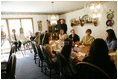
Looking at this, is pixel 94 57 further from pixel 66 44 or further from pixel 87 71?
pixel 66 44

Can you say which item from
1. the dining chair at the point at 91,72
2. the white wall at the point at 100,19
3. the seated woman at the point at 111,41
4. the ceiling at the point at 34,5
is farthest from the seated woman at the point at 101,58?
the ceiling at the point at 34,5

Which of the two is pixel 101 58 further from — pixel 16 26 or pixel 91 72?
pixel 16 26

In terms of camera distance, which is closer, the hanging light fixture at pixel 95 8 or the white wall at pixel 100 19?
the hanging light fixture at pixel 95 8

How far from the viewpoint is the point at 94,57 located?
120 cm

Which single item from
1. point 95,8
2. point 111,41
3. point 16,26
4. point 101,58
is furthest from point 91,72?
point 16,26

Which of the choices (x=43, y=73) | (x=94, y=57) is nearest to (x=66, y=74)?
(x=94, y=57)

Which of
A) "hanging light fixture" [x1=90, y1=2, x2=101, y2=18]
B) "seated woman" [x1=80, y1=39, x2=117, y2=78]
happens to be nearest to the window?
"hanging light fixture" [x1=90, y1=2, x2=101, y2=18]

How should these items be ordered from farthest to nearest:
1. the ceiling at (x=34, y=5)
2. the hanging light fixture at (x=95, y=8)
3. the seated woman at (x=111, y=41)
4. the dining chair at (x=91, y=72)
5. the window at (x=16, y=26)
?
the window at (x=16, y=26), the ceiling at (x=34, y=5), the hanging light fixture at (x=95, y=8), the seated woman at (x=111, y=41), the dining chair at (x=91, y=72)

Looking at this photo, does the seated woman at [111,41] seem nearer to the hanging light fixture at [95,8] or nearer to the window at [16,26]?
the hanging light fixture at [95,8]

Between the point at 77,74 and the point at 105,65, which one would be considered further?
the point at 77,74

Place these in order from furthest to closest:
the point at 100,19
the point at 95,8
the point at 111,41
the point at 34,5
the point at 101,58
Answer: the point at 100,19 < the point at 34,5 < the point at 95,8 < the point at 111,41 < the point at 101,58

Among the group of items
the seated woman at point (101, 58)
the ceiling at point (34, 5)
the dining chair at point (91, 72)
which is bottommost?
the dining chair at point (91, 72)

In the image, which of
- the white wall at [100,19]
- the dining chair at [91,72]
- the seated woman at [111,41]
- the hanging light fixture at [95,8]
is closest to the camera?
the dining chair at [91,72]

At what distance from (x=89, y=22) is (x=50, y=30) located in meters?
2.87
